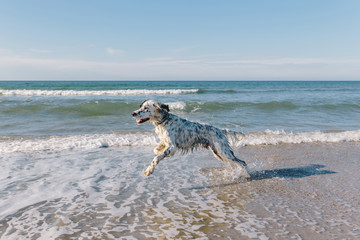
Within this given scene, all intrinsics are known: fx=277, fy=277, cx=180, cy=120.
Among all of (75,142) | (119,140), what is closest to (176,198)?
(119,140)

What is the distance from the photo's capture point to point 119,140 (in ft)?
30.3

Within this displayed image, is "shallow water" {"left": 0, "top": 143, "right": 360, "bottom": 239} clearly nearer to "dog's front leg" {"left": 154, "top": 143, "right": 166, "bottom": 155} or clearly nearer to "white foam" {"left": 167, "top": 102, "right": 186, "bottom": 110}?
"dog's front leg" {"left": 154, "top": 143, "right": 166, "bottom": 155}

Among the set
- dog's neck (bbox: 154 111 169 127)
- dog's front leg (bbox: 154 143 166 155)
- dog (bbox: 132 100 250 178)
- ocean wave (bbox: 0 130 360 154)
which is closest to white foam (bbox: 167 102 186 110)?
ocean wave (bbox: 0 130 360 154)

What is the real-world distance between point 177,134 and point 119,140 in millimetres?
4115

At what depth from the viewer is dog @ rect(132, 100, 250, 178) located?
5.42 m

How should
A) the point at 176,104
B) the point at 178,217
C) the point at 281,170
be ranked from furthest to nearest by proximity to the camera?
the point at 176,104, the point at 281,170, the point at 178,217

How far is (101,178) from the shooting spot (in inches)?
227

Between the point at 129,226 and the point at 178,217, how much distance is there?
0.72m

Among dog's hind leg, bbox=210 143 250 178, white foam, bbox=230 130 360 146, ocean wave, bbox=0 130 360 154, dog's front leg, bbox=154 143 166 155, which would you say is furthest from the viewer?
white foam, bbox=230 130 360 146

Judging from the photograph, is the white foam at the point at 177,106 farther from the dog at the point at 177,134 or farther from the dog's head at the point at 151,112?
the dog's head at the point at 151,112

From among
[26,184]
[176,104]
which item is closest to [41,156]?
[26,184]

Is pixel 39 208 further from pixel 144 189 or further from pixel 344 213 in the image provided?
pixel 344 213

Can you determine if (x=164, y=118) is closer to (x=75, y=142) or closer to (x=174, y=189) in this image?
(x=174, y=189)

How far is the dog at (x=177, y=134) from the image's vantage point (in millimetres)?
5418
